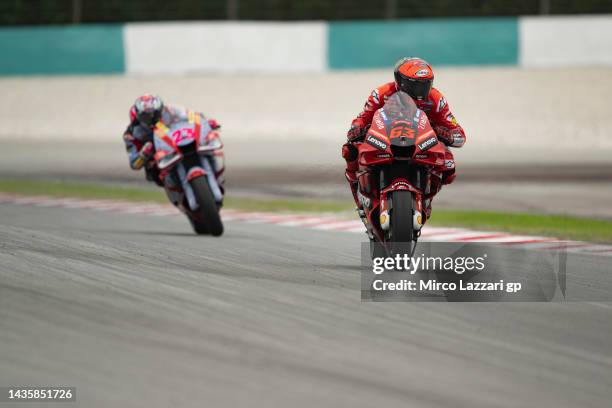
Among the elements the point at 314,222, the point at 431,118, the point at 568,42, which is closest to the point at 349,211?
the point at 314,222

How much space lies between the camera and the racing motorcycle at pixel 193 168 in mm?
9700

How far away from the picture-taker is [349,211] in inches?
493

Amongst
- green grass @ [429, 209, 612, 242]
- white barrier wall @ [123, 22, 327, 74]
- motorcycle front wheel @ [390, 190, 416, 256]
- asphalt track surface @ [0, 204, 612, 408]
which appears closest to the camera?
asphalt track surface @ [0, 204, 612, 408]

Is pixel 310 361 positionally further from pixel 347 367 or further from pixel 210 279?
pixel 210 279

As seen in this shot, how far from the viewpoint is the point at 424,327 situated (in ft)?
17.6

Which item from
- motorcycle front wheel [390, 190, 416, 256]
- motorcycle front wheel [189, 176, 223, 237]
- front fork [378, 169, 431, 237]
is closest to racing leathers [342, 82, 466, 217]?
front fork [378, 169, 431, 237]

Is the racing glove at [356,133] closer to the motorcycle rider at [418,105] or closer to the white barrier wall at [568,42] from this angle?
the motorcycle rider at [418,105]

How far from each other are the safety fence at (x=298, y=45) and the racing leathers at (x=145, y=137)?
1010 cm

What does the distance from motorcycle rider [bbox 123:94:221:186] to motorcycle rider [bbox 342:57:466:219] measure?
303 cm

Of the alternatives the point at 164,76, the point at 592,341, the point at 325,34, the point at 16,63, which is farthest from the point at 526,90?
the point at 592,341

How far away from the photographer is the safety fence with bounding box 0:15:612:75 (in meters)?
19.5

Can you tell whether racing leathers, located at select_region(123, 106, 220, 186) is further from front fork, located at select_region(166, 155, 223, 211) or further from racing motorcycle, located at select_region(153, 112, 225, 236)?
front fork, located at select_region(166, 155, 223, 211)

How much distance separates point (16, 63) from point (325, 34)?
232 inches

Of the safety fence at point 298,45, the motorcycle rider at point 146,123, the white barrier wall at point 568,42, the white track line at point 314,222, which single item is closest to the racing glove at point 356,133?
the white track line at point 314,222
